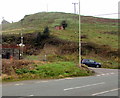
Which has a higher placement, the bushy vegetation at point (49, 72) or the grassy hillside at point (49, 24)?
the grassy hillside at point (49, 24)

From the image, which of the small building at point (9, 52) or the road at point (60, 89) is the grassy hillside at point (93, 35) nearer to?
the small building at point (9, 52)

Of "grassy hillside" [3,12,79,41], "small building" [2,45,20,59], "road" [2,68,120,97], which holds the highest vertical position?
"grassy hillside" [3,12,79,41]

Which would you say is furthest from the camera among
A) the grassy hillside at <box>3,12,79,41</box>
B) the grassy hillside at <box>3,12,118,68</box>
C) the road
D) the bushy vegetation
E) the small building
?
the grassy hillside at <box>3,12,79,41</box>

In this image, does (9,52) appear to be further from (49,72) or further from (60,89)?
(60,89)

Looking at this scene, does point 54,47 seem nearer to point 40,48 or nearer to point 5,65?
point 40,48

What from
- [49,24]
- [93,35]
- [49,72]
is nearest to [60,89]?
[49,72]

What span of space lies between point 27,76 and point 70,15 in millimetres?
69228

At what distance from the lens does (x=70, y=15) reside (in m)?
88.3

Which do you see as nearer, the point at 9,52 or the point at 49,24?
the point at 9,52

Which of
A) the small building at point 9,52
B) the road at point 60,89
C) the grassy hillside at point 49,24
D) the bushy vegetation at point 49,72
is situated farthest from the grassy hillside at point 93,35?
the road at point 60,89

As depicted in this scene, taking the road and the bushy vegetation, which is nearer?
the road

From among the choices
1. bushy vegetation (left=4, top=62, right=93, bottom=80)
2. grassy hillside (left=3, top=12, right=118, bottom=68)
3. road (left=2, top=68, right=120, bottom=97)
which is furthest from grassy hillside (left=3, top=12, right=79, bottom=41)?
road (left=2, top=68, right=120, bottom=97)

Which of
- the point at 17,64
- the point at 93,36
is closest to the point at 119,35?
the point at 93,36

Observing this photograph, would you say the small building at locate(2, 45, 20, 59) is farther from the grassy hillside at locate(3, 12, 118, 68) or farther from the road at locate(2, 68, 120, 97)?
the road at locate(2, 68, 120, 97)
